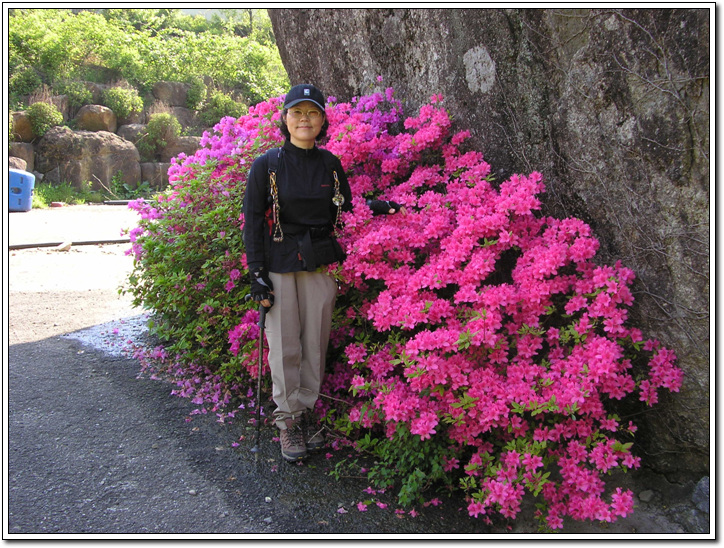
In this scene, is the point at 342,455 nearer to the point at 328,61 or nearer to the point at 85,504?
the point at 85,504

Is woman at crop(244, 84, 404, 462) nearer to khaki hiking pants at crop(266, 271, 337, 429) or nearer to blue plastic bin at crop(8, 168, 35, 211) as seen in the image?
khaki hiking pants at crop(266, 271, 337, 429)

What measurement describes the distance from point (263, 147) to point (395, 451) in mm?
2389

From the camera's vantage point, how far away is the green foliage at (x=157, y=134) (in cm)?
1906

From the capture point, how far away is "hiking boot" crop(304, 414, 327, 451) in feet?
11.4

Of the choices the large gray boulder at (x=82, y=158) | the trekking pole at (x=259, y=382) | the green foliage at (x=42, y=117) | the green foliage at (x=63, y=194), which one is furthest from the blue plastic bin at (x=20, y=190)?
the trekking pole at (x=259, y=382)

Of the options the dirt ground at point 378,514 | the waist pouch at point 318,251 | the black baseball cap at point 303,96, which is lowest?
the dirt ground at point 378,514

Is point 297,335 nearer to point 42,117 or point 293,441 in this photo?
point 293,441

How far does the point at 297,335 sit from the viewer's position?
3.41m

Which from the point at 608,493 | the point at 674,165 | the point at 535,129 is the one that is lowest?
the point at 608,493

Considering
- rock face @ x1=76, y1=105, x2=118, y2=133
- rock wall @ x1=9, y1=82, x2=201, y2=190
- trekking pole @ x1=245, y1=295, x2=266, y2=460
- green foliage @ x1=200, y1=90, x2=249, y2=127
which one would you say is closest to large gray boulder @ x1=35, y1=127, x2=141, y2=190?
rock wall @ x1=9, y1=82, x2=201, y2=190

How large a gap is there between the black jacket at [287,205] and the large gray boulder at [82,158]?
15440mm

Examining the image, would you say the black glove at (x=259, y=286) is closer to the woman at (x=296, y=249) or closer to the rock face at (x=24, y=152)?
the woman at (x=296, y=249)
